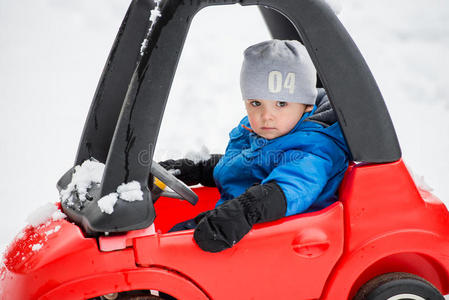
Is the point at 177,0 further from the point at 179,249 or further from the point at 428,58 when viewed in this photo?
the point at 428,58

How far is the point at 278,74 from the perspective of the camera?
137 cm

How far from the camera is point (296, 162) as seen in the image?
1.32 meters

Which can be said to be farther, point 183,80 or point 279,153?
point 183,80

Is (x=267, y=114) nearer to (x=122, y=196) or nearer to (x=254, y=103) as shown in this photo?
(x=254, y=103)

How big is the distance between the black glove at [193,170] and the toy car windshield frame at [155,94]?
455mm

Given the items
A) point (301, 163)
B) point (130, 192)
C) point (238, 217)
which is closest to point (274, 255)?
point (238, 217)

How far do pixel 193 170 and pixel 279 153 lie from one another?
18.3 inches

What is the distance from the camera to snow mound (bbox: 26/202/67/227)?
1.24 m

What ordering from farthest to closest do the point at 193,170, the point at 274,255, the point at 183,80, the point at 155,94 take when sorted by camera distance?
the point at 183,80
the point at 193,170
the point at 274,255
the point at 155,94

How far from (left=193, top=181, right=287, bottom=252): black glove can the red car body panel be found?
3cm

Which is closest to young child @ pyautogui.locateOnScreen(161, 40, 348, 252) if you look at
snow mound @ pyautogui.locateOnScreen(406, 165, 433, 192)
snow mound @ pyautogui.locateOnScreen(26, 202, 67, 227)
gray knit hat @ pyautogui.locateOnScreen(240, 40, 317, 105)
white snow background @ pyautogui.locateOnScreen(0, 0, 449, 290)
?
gray knit hat @ pyautogui.locateOnScreen(240, 40, 317, 105)

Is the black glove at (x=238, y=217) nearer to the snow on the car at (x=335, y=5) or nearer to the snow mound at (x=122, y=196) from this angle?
the snow mound at (x=122, y=196)

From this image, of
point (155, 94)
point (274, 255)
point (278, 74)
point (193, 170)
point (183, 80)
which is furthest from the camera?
point (183, 80)

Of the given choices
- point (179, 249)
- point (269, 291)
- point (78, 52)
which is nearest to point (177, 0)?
point (179, 249)
